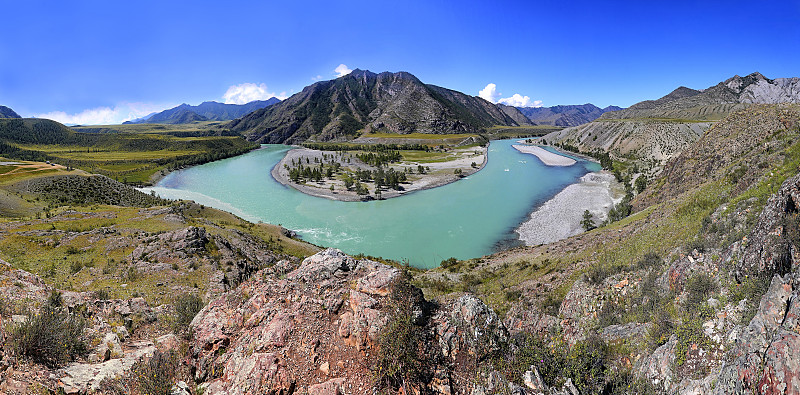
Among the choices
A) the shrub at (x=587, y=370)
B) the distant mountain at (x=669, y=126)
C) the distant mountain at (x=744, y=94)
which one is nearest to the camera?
the shrub at (x=587, y=370)

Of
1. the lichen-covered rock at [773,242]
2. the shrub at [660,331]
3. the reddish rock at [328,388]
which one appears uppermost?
the lichen-covered rock at [773,242]

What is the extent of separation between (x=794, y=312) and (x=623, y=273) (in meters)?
7.65

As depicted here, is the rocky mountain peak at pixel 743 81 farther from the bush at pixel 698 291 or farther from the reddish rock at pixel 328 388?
the reddish rock at pixel 328 388

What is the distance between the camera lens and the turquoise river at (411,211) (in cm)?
3744

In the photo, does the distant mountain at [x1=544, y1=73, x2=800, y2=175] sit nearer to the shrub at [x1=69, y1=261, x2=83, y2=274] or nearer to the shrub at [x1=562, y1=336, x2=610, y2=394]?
the shrub at [x1=562, y1=336, x2=610, y2=394]

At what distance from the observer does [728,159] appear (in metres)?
25.3

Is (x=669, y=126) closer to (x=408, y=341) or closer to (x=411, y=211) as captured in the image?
(x=411, y=211)

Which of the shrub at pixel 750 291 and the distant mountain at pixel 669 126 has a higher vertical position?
the distant mountain at pixel 669 126

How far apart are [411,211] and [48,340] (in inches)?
1883

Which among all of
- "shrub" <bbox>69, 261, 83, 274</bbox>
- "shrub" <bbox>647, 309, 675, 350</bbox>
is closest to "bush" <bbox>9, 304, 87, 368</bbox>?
"shrub" <bbox>647, 309, 675, 350</bbox>

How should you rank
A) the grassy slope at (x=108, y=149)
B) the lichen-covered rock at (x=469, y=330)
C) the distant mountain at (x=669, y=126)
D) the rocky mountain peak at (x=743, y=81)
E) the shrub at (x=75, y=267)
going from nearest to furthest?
1. the lichen-covered rock at (x=469, y=330)
2. the shrub at (x=75, y=267)
3. the distant mountain at (x=669, y=126)
4. the grassy slope at (x=108, y=149)
5. the rocky mountain peak at (x=743, y=81)

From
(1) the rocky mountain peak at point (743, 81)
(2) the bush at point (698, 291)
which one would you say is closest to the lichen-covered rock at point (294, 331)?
(2) the bush at point (698, 291)

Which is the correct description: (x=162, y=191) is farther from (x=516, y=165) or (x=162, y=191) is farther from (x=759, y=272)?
(x=516, y=165)

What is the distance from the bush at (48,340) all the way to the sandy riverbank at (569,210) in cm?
3725
